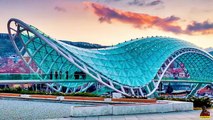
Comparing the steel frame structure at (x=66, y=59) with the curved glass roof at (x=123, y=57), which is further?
the curved glass roof at (x=123, y=57)

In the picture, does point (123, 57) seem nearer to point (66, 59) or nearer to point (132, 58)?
point (132, 58)

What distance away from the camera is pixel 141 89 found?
7881 centimetres

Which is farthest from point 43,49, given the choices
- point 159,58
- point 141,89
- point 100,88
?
point 159,58

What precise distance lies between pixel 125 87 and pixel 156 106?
162 feet

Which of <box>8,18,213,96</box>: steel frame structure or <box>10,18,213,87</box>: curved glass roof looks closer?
<box>8,18,213,96</box>: steel frame structure

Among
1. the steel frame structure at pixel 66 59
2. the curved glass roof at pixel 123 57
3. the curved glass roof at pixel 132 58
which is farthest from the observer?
the curved glass roof at pixel 132 58

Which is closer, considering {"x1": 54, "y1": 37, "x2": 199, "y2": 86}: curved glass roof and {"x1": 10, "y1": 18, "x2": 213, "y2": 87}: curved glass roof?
{"x1": 10, "y1": 18, "x2": 213, "y2": 87}: curved glass roof

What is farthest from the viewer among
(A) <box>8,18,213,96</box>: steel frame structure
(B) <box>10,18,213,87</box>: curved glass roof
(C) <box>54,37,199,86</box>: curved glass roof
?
(C) <box>54,37,199,86</box>: curved glass roof

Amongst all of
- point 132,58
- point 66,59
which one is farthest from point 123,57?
point 66,59

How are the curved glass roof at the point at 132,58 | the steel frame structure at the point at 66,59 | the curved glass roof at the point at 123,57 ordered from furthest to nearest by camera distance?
1. the curved glass roof at the point at 132,58
2. the curved glass roof at the point at 123,57
3. the steel frame structure at the point at 66,59

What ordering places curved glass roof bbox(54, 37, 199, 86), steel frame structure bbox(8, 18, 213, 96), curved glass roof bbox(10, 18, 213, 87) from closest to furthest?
steel frame structure bbox(8, 18, 213, 96) < curved glass roof bbox(10, 18, 213, 87) < curved glass roof bbox(54, 37, 199, 86)

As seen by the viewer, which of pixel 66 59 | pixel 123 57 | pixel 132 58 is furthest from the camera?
pixel 132 58

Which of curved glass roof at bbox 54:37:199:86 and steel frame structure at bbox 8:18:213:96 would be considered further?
curved glass roof at bbox 54:37:199:86

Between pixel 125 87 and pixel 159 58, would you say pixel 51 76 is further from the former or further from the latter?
pixel 159 58
